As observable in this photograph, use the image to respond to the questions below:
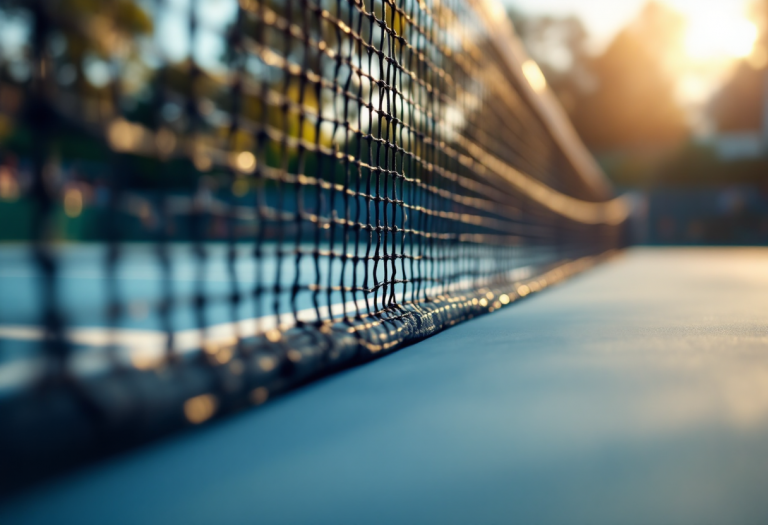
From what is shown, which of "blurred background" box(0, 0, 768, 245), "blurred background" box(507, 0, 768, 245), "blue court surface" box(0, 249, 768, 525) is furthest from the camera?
"blurred background" box(507, 0, 768, 245)

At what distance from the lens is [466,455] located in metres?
0.78

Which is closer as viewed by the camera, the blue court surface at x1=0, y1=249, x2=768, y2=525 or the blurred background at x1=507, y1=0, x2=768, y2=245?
the blue court surface at x1=0, y1=249, x2=768, y2=525

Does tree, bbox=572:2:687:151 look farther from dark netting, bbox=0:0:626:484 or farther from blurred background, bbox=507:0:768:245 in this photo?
dark netting, bbox=0:0:626:484

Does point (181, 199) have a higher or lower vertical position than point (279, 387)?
higher

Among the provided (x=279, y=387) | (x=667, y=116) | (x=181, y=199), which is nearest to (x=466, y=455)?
(x=279, y=387)

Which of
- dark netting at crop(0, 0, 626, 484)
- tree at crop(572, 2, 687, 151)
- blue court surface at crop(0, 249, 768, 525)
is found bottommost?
blue court surface at crop(0, 249, 768, 525)

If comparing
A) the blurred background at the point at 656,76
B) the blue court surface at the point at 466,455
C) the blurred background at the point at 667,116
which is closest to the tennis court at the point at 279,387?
the blue court surface at the point at 466,455

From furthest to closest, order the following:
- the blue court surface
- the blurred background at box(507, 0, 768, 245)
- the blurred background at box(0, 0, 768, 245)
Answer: the blurred background at box(507, 0, 768, 245), the blurred background at box(0, 0, 768, 245), the blue court surface

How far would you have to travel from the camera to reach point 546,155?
5.36m

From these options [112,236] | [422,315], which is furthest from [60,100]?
[422,315]

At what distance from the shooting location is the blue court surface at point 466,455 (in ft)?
2.10

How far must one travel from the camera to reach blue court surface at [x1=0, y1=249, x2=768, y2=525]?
2.10ft

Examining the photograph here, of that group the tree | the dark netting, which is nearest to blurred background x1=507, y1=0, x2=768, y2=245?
the tree

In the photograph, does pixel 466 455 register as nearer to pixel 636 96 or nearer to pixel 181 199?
pixel 181 199
